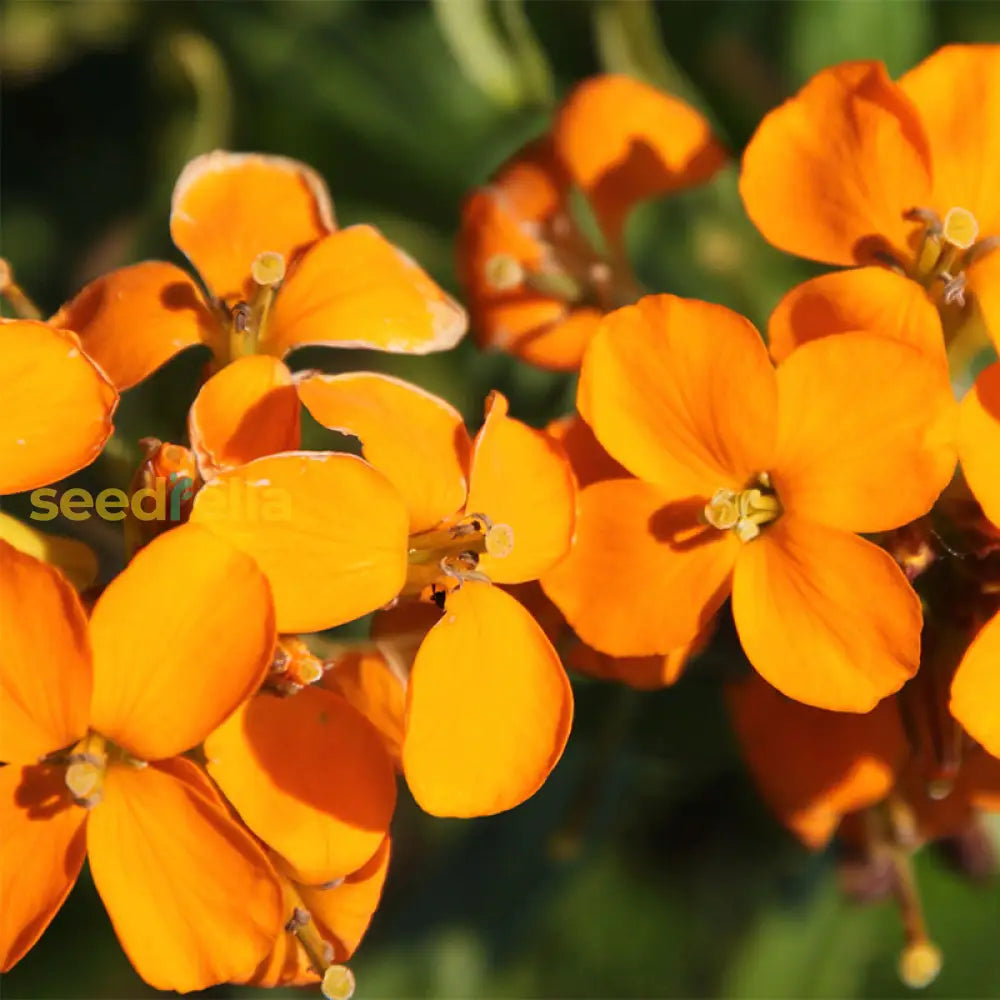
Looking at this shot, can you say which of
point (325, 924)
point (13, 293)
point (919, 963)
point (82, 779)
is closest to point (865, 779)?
point (919, 963)

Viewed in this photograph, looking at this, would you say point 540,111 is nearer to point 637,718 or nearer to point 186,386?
point 186,386

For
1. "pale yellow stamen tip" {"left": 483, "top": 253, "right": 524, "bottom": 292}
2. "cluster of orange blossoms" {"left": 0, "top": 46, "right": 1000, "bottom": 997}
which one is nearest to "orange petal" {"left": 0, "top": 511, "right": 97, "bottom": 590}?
"cluster of orange blossoms" {"left": 0, "top": 46, "right": 1000, "bottom": 997}

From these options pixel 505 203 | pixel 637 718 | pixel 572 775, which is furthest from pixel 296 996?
pixel 505 203

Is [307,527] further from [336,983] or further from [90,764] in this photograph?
[336,983]

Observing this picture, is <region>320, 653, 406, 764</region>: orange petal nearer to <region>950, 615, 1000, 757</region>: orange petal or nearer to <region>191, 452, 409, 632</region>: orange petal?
<region>191, 452, 409, 632</region>: orange petal

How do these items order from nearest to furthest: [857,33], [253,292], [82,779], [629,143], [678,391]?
[82,779] → [678,391] → [253,292] → [629,143] → [857,33]

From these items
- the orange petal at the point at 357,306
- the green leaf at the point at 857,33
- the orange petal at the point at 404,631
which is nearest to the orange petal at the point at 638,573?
the orange petal at the point at 404,631
